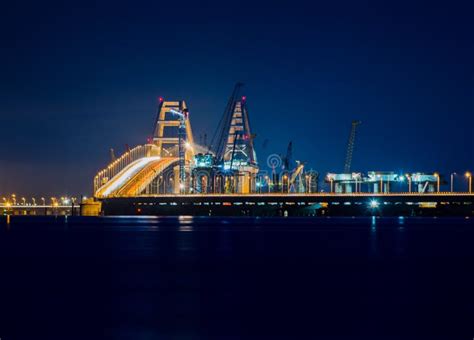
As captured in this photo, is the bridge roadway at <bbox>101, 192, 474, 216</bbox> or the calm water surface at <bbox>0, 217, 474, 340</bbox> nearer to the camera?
the calm water surface at <bbox>0, 217, 474, 340</bbox>

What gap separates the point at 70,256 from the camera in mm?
43875

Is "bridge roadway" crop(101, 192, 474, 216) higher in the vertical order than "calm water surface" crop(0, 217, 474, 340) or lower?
higher

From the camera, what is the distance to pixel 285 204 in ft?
611

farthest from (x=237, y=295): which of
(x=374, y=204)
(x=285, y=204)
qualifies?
(x=285, y=204)

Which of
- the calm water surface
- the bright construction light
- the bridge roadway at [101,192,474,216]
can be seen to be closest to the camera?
the calm water surface

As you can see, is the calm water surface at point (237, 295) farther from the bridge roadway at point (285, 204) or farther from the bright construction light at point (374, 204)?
the bright construction light at point (374, 204)

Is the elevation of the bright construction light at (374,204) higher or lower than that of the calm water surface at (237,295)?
higher

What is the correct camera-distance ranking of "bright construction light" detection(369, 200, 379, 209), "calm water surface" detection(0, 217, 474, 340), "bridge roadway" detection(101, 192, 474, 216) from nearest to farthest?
"calm water surface" detection(0, 217, 474, 340) → "bridge roadway" detection(101, 192, 474, 216) → "bright construction light" detection(369, 200, 379, 209)

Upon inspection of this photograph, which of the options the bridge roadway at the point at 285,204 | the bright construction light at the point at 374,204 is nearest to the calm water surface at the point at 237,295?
the bridge roadway at the point at 285,204

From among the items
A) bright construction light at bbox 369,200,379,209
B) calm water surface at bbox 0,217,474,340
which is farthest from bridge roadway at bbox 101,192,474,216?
calm water surface at bbox 0,217,474,340

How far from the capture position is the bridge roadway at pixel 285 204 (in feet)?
568

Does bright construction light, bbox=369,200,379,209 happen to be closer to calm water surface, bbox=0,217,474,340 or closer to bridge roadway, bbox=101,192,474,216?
bridge roadway, bbox=101,192,474,216

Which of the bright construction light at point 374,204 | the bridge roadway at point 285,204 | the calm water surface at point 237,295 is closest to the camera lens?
the calm water surface at point 237,295

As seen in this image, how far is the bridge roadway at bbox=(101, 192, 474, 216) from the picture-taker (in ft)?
568
